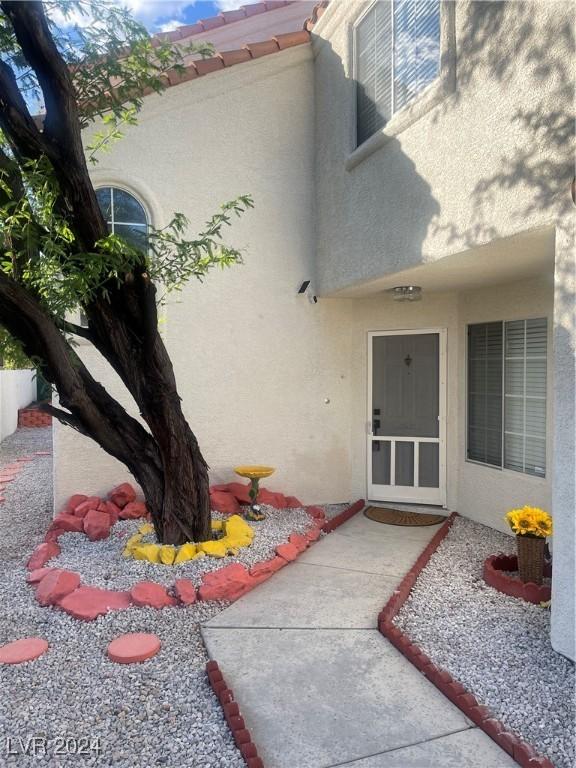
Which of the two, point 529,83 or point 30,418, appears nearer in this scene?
point 529,83

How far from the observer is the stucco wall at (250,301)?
33.4 feet

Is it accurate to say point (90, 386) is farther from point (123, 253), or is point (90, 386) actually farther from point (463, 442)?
point (463, 442)

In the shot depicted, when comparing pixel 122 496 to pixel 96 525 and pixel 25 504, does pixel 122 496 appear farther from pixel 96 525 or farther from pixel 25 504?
pixel 25 504

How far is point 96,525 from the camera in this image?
875cm

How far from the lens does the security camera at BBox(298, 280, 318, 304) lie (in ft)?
36.1

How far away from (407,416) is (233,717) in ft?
25.3

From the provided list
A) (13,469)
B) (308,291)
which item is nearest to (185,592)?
(308,291)

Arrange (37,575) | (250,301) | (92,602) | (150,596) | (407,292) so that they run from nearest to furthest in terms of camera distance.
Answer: (92,602)
(150,596)
(37,575)
(407,292)
(250,301)

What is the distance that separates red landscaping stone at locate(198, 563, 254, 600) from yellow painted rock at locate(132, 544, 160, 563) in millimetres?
901

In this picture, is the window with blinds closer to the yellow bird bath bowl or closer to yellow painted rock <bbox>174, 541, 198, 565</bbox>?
the yellow bird bath bowl

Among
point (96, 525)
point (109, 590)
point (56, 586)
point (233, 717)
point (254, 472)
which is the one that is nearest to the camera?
point (233, 717)

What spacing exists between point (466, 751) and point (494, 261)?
567 centimetres

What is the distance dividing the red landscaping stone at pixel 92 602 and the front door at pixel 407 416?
6.27 metres

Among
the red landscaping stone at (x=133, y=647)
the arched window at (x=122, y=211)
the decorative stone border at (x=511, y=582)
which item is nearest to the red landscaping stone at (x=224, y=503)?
the red landscaping stone at (x=133, y=647)
